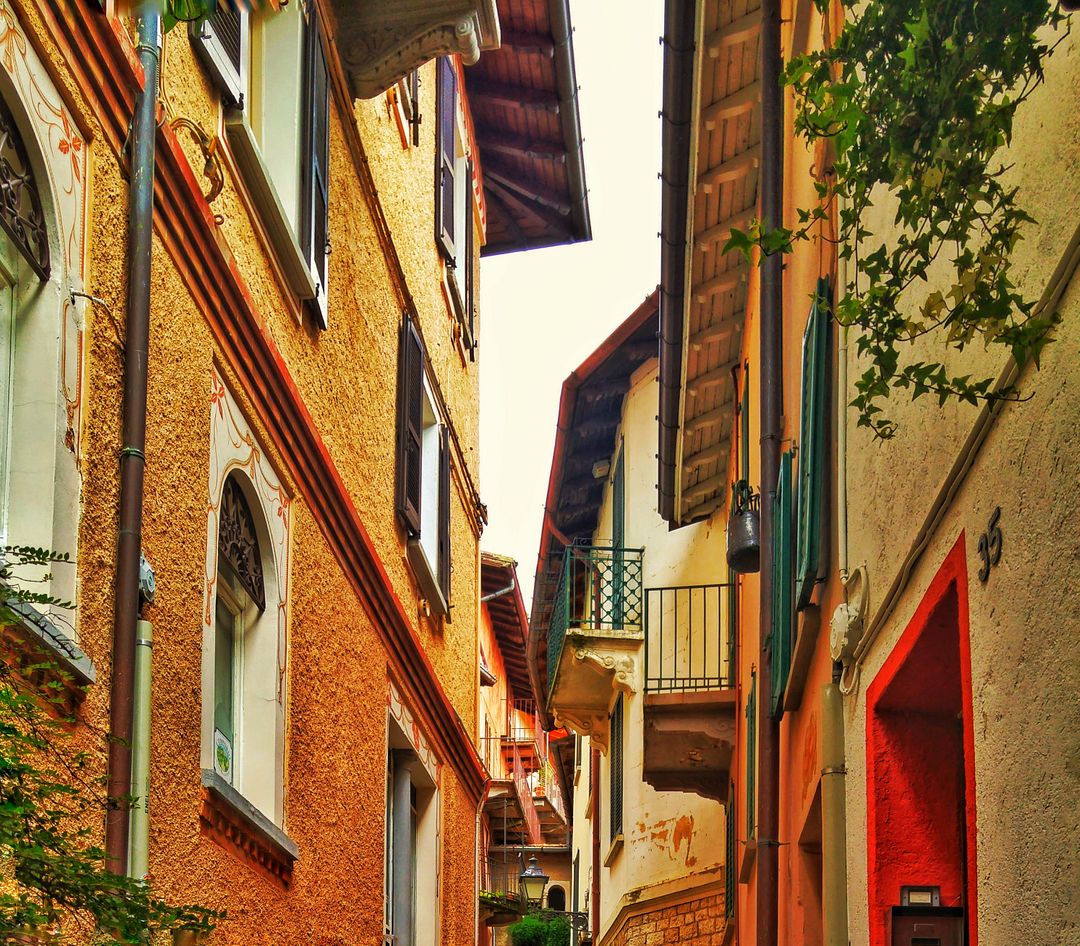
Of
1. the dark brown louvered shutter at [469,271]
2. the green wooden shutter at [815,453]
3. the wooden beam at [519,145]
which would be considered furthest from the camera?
the wooden beam at [519,145]

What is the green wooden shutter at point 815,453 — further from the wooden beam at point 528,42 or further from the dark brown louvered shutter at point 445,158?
the wooden beam at point 528,42

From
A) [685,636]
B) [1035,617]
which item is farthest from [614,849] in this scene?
[1035,617]

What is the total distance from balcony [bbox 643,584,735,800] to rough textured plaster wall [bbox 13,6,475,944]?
292 centimetres

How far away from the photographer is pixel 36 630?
5.09m

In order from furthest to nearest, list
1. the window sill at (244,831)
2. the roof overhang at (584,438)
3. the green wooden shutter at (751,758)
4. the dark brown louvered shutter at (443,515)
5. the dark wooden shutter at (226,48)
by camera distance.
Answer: the roof overhang at (584,438)
the dark brown louvered shutter at (443,515)
the green wooden shutter at (751,758)
the dark wooden shutter at (226,48)
the window sill at (244,831)

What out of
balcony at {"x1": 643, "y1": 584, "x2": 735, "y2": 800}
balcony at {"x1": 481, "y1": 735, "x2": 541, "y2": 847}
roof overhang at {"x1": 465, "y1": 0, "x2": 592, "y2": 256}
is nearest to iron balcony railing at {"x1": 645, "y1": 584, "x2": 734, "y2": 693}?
balcony at {"x1": 643, "y1": 584, "x2": 735, "y2": 800}

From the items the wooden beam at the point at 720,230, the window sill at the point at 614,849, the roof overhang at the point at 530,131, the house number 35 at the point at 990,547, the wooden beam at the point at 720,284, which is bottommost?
the window sill at the point at 614,849

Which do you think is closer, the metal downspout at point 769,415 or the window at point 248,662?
the window at point 248,662

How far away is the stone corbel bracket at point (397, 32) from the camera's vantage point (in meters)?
11.1

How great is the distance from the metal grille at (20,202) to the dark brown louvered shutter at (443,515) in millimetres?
9019

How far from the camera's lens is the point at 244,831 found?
772 cm

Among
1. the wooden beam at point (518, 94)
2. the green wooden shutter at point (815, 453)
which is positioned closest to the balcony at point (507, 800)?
the wooden beam at point (518, 94)

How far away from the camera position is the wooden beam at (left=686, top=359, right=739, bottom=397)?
15384 millimetres

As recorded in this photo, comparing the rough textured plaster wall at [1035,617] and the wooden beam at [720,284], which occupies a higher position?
the wooden beam at [720,284]
